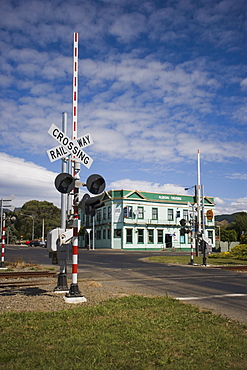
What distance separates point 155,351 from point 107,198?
5617 centimetres

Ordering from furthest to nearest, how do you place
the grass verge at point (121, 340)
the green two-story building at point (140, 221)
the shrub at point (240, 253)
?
1. the green two-story building at point (140, 221)
2. the shrub at point (240, 253)
3. the grass verge at point (121, 340)

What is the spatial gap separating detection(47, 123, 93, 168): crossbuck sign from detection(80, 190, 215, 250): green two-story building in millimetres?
47174

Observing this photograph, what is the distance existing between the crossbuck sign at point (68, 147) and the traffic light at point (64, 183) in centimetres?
55

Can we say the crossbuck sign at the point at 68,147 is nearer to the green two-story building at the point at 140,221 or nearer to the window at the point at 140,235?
the green two-story building at the point at 140,221

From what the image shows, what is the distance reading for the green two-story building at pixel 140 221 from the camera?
58.8m

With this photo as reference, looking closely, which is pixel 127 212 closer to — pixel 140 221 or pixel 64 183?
pixel 140 221

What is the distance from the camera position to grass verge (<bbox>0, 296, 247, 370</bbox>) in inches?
171

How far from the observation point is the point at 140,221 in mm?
60438

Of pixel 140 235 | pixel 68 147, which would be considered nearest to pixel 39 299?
pixel 68 147

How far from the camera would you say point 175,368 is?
4203 mm

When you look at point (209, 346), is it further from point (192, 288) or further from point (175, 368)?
point (192, 288)

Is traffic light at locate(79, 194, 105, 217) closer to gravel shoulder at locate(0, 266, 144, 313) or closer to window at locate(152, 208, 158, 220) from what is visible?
gravel shoulder at locate(0, 266, 144, 313)

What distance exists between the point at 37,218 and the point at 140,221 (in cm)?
4158

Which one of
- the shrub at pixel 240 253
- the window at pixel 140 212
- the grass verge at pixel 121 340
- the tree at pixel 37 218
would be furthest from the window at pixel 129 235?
the grass verge at pixel 121 340
